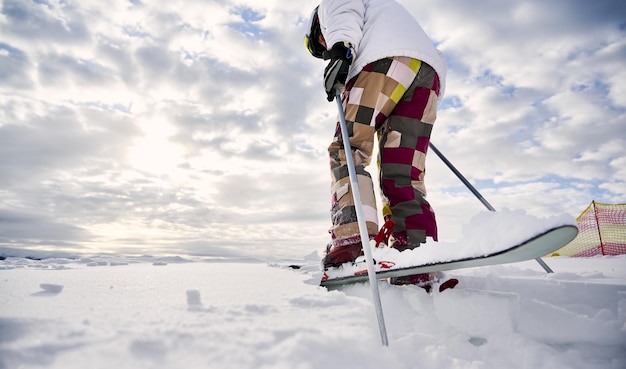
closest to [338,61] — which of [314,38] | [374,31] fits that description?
[374,31]

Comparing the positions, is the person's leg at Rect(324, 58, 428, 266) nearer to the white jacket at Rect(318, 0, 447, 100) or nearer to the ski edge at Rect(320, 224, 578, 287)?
the white jacket at Rect(318, 0, 447, 100)

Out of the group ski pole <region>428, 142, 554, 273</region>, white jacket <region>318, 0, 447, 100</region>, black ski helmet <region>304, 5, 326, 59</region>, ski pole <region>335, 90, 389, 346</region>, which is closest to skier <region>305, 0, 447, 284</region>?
white jacket <region>318, 0, 447, 100</region>

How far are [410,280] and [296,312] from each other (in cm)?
73

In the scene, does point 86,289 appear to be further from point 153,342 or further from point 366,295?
point 366,295

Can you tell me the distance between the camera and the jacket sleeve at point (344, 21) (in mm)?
1837

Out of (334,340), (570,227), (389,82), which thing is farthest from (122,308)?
(389,82)

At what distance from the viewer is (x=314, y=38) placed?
2.48m

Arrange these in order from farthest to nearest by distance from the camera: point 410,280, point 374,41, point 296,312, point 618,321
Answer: point 374,41 → point 410,280 → point 296,312 → point 618,321

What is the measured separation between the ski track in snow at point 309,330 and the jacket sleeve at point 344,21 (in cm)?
136

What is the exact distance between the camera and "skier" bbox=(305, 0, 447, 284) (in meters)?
1.87

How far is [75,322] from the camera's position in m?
0.89

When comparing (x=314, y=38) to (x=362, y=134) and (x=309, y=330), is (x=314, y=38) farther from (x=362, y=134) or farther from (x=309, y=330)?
(x=309, y=330)

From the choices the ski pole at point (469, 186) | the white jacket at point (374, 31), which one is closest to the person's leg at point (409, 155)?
the white jacket at point (374, 31)

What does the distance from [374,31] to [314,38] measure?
0.65 meters
